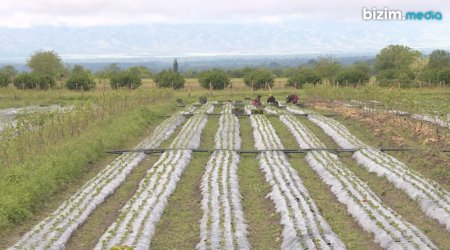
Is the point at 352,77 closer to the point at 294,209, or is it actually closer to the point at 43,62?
the point at 294,209

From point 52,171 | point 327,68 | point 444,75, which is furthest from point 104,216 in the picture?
point 327,68

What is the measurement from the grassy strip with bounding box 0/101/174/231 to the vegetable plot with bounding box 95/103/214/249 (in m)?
2.02

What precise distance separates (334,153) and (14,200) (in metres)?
10.0

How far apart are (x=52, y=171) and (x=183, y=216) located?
4.21 m

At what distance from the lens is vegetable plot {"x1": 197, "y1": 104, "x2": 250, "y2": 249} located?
28.7 feet

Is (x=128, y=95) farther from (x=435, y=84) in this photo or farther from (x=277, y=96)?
(x=435, y=84)

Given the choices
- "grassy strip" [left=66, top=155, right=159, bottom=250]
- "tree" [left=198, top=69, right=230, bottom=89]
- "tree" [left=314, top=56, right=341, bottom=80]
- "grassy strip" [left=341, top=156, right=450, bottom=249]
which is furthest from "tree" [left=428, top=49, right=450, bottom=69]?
"grassy strip" [left=66, top=155, right=159, bottom=250]

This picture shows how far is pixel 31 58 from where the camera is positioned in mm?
87438

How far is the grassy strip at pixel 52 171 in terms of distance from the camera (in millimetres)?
10648

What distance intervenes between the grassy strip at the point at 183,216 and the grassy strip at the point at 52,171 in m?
2.86

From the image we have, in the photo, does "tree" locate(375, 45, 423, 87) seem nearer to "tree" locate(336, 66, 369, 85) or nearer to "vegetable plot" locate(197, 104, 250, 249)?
"tree" locate(336, 66, 369, 85)

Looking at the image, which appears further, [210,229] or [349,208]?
[349,208]

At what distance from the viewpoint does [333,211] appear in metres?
10.9

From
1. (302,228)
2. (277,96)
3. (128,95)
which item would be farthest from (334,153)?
(277,96)
